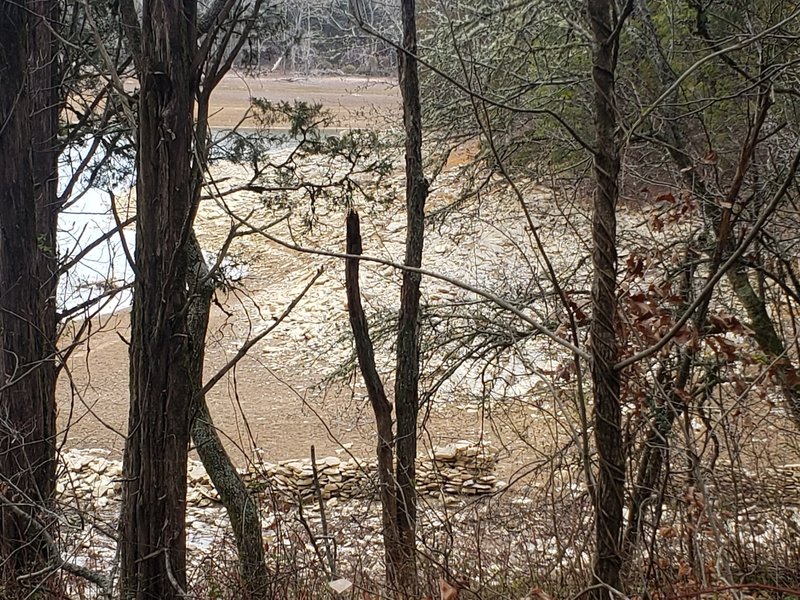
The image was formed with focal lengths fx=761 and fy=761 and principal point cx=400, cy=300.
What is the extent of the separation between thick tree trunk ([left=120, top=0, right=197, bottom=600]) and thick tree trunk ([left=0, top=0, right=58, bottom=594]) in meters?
2.17

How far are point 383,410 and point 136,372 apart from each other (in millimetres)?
2806

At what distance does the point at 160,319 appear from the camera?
131 inches

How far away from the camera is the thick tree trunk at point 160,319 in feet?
10.5

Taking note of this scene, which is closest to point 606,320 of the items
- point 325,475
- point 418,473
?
point 418,473

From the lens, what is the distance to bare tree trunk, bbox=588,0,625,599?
6.84 ft

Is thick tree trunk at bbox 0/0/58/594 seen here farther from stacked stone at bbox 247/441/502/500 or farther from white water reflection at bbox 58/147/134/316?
stacked stone at bbox 247/441/502/500

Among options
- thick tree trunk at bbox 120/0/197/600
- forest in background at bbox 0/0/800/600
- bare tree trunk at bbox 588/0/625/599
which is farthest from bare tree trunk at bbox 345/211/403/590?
bare tree trunk at bbox 588/0/625/599

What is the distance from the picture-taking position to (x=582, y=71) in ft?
22.8

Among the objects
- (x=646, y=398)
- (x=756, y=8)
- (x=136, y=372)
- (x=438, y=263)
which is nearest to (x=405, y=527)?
(x=136, y=372)

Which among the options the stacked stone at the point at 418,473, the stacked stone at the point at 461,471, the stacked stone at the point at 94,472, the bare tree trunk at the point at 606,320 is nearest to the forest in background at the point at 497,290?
the bare tree trunk at the point at 606,320

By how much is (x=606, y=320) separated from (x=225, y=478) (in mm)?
5031

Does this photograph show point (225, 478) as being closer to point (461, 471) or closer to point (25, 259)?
point (25, 259)

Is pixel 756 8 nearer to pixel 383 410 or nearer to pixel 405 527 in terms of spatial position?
pixel 383 410

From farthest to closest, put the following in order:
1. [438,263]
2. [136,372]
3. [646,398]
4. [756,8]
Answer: [438,263] → [756,8] → [136,372] → [646,398]
